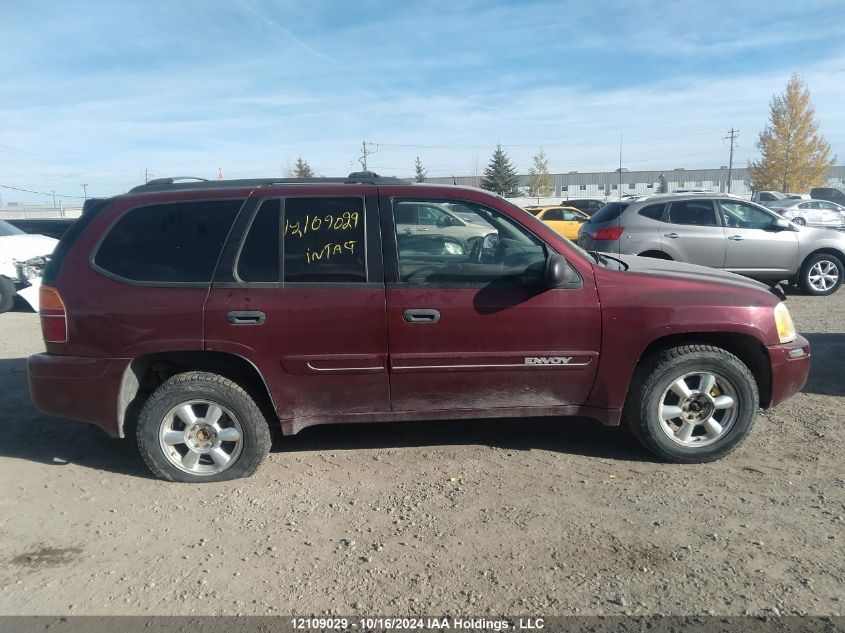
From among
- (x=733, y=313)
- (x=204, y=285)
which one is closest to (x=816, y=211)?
(x=733, y=313)

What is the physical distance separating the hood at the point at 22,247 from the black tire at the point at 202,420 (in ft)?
25.4

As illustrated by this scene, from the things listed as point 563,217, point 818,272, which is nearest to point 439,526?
point 818,272

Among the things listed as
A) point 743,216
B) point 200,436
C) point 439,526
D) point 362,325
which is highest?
point 743,216

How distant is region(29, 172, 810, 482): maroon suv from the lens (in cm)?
412

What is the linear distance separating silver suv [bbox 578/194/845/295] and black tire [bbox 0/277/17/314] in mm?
9261

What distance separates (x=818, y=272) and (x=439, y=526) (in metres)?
9.58

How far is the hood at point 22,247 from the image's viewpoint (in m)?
10.6

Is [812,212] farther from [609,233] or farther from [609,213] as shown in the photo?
[609,233]

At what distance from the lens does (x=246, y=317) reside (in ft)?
13.4

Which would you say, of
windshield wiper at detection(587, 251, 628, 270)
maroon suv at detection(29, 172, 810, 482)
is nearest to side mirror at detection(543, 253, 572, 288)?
maroon suv at detection(29, 172, 810, 482)

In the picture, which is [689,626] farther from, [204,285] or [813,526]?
[204,285]

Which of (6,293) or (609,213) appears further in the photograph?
(609,213)

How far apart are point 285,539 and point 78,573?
100 cm

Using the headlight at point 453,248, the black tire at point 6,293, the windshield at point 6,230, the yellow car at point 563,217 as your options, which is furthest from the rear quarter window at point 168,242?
the yellow car at point 563,217
